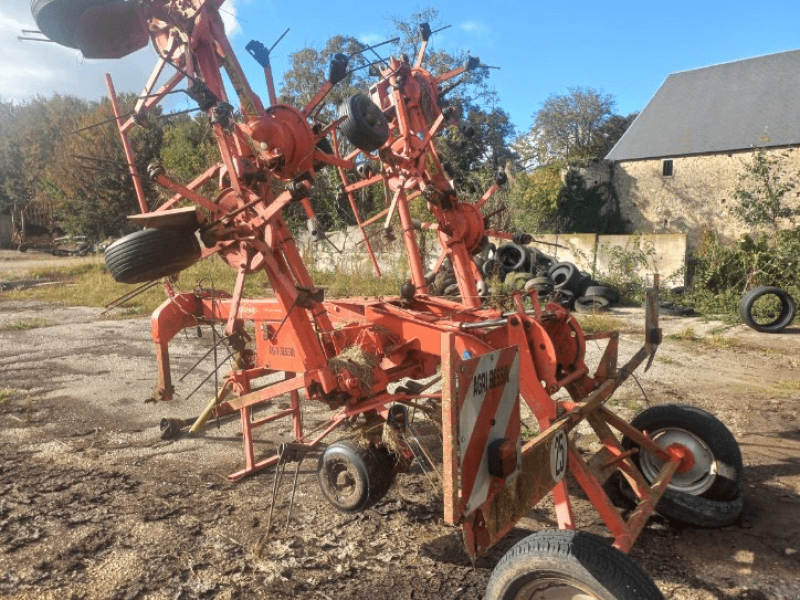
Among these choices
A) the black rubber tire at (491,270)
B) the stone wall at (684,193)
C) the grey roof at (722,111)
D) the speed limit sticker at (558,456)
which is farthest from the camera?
the stone wall at (684,193)

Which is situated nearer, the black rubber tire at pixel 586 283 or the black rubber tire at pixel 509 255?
the black rubber tire at pixel 509 255

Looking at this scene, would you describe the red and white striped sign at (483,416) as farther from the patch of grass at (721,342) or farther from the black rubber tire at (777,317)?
the black rubber tire at (777,317)

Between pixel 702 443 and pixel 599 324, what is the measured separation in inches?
289

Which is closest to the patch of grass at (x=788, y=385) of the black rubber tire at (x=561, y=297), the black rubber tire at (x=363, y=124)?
the black rubber tire at (x=561, y=297)

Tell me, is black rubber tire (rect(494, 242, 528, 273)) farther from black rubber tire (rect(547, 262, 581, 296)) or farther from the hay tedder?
the hay tedder

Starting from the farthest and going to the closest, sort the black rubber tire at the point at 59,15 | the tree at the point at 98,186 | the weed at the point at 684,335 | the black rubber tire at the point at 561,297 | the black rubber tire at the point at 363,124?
the tree at the point at 98,186 < the weed at the point at 684,335 < the black rubber tire at the point at 59,15 < the black rubber tire at the point at 561,297 < the black rubber tire at the point at 363,124

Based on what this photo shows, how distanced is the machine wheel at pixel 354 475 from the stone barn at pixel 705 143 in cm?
2567

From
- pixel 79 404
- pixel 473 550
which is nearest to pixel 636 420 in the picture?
pixel 473 550

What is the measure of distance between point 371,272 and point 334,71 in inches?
462

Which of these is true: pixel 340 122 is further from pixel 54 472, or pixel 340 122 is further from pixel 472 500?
pixel 54 472

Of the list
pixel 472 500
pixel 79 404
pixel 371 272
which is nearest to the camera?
pixel 472 500

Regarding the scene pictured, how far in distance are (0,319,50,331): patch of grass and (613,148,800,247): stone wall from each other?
24225mm

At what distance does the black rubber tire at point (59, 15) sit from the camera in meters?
5.22

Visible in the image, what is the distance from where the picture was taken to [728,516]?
11.9 feet
